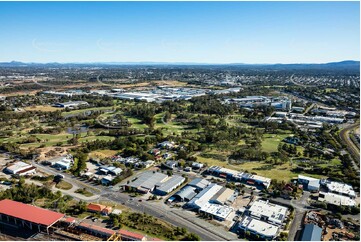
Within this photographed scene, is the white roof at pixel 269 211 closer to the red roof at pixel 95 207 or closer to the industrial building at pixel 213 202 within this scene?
the industrial building at pixel 213 202

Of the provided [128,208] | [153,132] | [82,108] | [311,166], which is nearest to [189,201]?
[128,208]

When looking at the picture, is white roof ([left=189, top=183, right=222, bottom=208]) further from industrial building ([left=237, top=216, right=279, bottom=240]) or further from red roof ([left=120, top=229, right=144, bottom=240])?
red roof ([left=120, top=229, right=144, bottom=240])

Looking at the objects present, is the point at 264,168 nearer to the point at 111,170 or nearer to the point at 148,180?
the point at 148,180

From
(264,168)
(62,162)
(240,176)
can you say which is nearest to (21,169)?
(62,162)

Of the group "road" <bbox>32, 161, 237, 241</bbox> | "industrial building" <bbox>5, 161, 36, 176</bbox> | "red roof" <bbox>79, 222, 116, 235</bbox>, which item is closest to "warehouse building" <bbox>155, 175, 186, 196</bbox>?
"road" <bbox>32, 161, 237, 241</bbox>

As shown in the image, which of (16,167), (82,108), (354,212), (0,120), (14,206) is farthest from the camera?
(82,108)

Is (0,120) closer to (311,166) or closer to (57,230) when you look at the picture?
(57,230)
